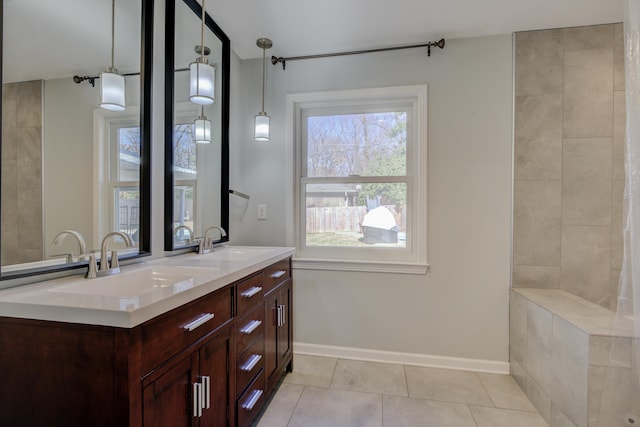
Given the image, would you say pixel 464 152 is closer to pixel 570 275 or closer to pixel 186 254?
pixel 570 275

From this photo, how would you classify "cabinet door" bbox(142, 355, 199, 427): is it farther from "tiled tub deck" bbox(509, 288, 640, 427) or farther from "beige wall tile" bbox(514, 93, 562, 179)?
"beige wall tile" bbox(514, 93, 562, 179)

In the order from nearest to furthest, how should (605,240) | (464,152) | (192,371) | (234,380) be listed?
(192,371) < (234,380) < (605,240) < (464,152)

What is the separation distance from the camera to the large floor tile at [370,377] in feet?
6.26

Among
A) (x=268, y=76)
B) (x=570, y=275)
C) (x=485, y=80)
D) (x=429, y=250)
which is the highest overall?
(x=268, y=76)

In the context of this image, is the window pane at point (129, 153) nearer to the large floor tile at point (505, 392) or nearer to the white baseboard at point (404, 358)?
the white baseboard at point (404, 358)

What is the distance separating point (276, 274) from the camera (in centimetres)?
182

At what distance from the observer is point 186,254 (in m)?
1.76

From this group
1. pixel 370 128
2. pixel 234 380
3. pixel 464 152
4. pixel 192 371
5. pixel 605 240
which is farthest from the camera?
pixel 370 128

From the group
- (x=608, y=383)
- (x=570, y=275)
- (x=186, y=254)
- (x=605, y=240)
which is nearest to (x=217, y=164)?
(x=186, y=254)

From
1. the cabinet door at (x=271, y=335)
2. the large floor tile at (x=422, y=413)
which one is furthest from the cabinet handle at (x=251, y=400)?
the large floor tile at (x=422, y=413)

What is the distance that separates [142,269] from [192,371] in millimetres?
543

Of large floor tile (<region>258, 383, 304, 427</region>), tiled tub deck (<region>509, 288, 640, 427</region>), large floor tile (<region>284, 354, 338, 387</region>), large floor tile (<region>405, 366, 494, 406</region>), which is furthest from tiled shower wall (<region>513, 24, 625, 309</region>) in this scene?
large floor tile (<region>258, 383, 304, 427</region>)

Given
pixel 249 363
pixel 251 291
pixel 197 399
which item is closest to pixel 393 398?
pixel 249 363

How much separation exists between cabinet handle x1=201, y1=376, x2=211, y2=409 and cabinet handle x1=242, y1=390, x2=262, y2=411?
337 mm
